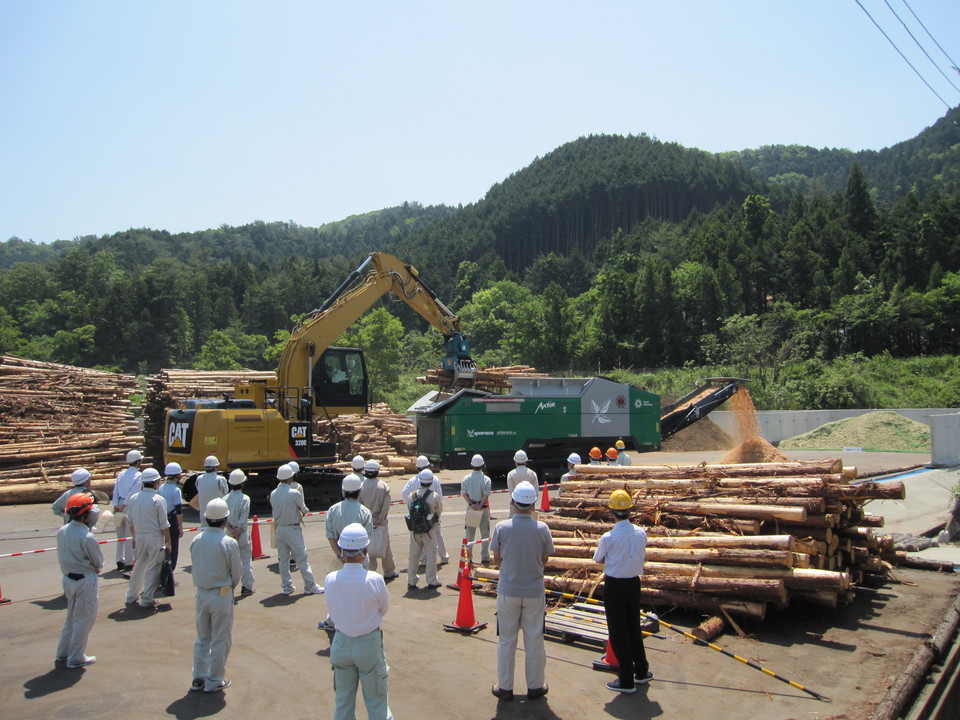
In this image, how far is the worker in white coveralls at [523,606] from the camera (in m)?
6.43

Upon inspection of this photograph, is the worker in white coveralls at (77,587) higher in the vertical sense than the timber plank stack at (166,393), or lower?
lower

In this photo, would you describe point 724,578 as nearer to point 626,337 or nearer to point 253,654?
point 253,654

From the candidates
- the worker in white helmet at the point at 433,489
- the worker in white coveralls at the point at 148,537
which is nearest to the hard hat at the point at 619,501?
the worker in white helmet at the point at 433,489

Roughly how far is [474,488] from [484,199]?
172 meters

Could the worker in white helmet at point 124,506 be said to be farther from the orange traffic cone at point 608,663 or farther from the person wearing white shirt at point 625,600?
the person wearing white shirt at point 625,600

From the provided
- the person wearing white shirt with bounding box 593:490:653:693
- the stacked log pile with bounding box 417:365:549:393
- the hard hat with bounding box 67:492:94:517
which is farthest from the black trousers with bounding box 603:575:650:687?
the stacked log pile with bounding box 417:365:549:393

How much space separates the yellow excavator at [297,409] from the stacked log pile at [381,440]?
16.6ft

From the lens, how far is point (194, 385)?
71.9 ft

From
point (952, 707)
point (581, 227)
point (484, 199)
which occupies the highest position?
point (484, 199)

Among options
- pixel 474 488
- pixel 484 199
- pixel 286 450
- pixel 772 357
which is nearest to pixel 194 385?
pixel 286 450

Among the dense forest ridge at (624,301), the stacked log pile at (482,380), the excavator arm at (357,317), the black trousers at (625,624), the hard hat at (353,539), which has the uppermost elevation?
the dense forest ridge at (624,301)

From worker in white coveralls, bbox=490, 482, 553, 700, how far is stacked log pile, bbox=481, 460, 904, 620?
2.60m

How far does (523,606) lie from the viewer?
6477 mm

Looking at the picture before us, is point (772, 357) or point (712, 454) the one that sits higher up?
point (772, 357)
